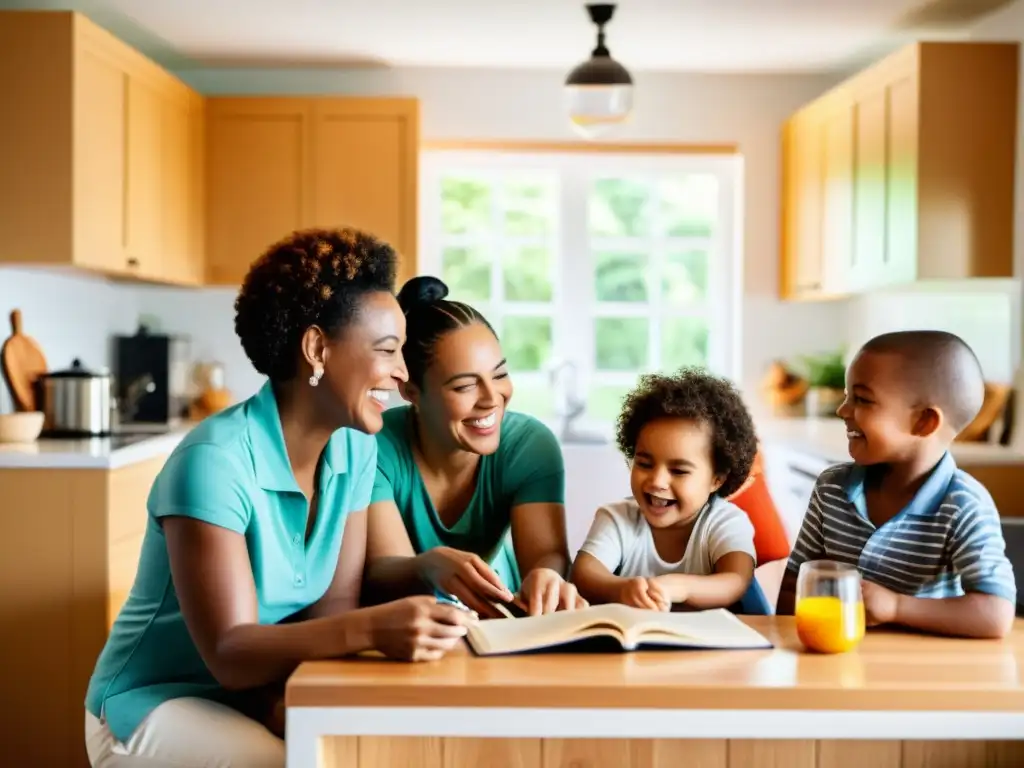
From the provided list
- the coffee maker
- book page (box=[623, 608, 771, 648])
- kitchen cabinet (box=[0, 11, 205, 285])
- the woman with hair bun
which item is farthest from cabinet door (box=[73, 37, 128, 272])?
book page (box=[623, 608, 771, 648])

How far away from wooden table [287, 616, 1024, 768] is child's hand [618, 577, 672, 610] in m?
0.35

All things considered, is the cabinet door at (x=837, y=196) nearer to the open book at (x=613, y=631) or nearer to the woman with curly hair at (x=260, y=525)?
the woman with curly hair at (x=260, y=525)

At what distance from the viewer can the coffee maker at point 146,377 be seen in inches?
207

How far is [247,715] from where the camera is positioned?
1.79 metres

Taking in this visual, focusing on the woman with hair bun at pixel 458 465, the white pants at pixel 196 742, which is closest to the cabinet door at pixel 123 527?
the woman with hair bun at pixel 458 465

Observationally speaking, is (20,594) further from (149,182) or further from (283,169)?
(283,169)

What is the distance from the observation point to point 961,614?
166cm

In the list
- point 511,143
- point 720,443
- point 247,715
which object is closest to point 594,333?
point 511,143

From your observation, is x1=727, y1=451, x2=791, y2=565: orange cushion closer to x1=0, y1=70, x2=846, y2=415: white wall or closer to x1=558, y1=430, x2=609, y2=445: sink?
x1=558, y1=430, x2=609, y2=445: sink

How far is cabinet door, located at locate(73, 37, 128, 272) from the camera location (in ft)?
13.1

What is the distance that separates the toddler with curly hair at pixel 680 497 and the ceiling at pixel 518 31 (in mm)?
2781

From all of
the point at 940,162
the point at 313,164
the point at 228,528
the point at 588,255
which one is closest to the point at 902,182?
the point at 940,162

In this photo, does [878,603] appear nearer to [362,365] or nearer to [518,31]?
[362,365]

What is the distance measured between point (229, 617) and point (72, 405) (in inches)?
107
